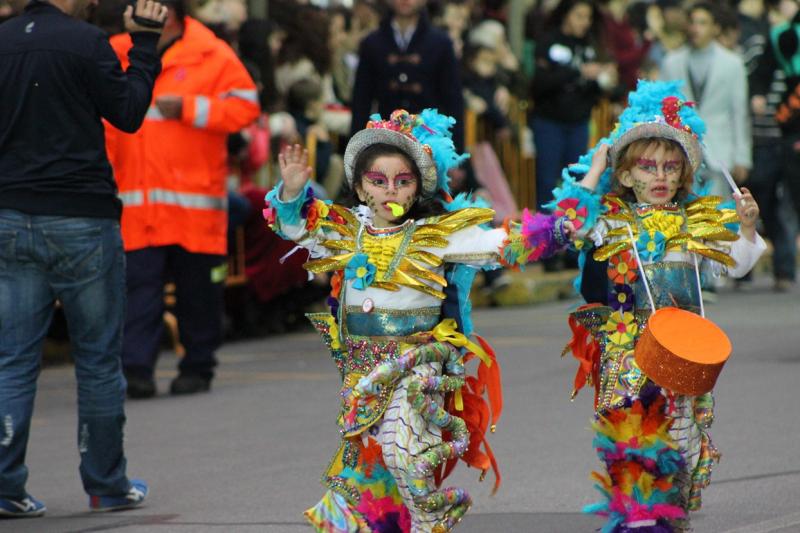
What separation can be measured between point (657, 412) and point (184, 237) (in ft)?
15.0

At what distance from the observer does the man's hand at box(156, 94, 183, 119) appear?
33.0 ft

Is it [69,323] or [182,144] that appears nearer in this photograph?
[69,323]

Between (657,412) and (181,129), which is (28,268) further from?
(181,129)

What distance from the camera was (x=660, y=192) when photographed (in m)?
6.59

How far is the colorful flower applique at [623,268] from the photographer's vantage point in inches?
258

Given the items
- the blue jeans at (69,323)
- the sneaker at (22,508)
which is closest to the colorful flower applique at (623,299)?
the blue jeans at (69,323)

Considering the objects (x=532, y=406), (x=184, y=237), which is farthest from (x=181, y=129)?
(x=532, y=406)

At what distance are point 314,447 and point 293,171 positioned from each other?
2.77m

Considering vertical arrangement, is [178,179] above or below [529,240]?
below

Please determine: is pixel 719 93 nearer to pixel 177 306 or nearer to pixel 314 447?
pixel 177 306

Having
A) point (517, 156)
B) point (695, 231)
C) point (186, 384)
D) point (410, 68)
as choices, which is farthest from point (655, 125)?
point (517, 156)

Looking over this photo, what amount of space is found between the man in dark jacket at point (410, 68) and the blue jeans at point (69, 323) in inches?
192

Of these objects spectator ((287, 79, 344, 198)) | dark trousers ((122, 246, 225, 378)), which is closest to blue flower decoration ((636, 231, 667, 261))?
dark trousers ((122, 246, 225, 378))

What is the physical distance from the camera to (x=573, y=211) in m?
6.41
